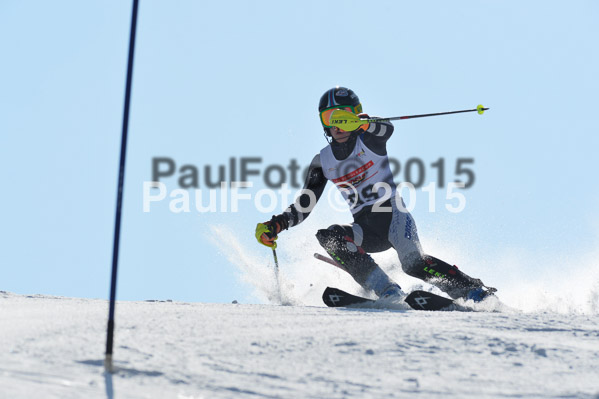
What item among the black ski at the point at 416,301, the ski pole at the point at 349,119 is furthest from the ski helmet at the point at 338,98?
the black ski at the point at 416,301

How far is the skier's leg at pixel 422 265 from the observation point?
222 inches

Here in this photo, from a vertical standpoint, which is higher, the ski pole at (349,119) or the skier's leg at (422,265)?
the ski pole at (349,119)

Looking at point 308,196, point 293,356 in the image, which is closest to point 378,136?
point 308,196

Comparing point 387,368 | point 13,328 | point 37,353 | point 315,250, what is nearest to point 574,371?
point 387,368

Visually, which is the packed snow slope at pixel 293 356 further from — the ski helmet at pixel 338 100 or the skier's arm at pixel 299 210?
the ski helmet at pixel 338 100

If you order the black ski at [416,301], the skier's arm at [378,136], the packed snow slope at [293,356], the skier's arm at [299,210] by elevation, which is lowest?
the packed snow slope at [293,356]

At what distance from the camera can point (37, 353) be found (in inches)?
116

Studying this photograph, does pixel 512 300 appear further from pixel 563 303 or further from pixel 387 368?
pixel 387 368

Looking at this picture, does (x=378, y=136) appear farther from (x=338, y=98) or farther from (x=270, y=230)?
(x=270, y=230)

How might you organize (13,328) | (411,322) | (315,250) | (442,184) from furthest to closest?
(442,184), (315,250), (411,322), (13,328)

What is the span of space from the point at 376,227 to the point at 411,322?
2.11 metres

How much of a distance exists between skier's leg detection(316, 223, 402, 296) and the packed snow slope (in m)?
1.58

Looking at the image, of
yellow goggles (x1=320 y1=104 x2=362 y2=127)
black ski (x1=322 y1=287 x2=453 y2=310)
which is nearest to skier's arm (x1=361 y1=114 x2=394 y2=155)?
A: yellow goggles (x1=320 y1=104 x2=362 y2=127)

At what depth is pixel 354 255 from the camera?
5.86 m
